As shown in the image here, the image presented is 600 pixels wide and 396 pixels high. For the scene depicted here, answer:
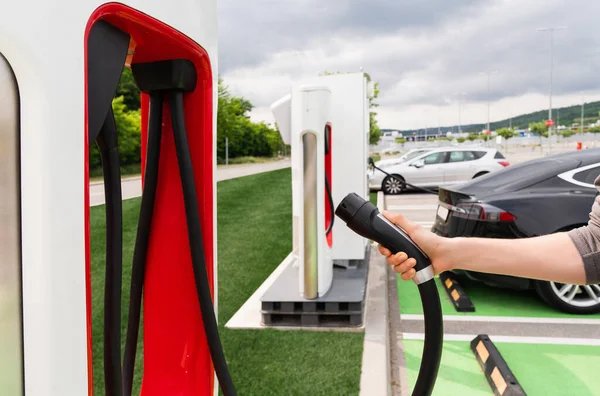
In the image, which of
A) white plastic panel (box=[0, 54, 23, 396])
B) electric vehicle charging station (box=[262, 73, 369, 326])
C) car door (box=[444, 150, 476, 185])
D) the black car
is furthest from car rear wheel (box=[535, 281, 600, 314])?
car door (box=[444, 150, 476, 185])

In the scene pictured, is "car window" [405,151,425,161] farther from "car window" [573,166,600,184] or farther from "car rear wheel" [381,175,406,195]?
"car window" [573,166,600,184]

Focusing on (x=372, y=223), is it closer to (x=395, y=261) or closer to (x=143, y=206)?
(x=395, y=261)

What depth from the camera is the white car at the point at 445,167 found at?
1475cm

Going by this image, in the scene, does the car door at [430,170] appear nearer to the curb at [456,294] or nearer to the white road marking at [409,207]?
the white road marking at [409,207]

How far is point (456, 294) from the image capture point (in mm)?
5137

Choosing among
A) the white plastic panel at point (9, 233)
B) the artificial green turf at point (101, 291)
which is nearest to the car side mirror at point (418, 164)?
the artificial green turf at point (101, 291)

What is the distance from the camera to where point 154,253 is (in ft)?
5.00

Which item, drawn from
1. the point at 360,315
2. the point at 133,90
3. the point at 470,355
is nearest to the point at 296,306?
the point at 360,315

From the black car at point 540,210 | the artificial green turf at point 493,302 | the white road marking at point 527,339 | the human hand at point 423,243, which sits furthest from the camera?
A: the artificial green turf at point 493,302

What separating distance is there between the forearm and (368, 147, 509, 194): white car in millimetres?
12802

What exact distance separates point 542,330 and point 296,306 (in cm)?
207

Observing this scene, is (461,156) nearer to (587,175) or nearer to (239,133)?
(587,175)

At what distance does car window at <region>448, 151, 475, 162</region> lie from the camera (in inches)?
586

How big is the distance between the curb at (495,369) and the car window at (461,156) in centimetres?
1166
